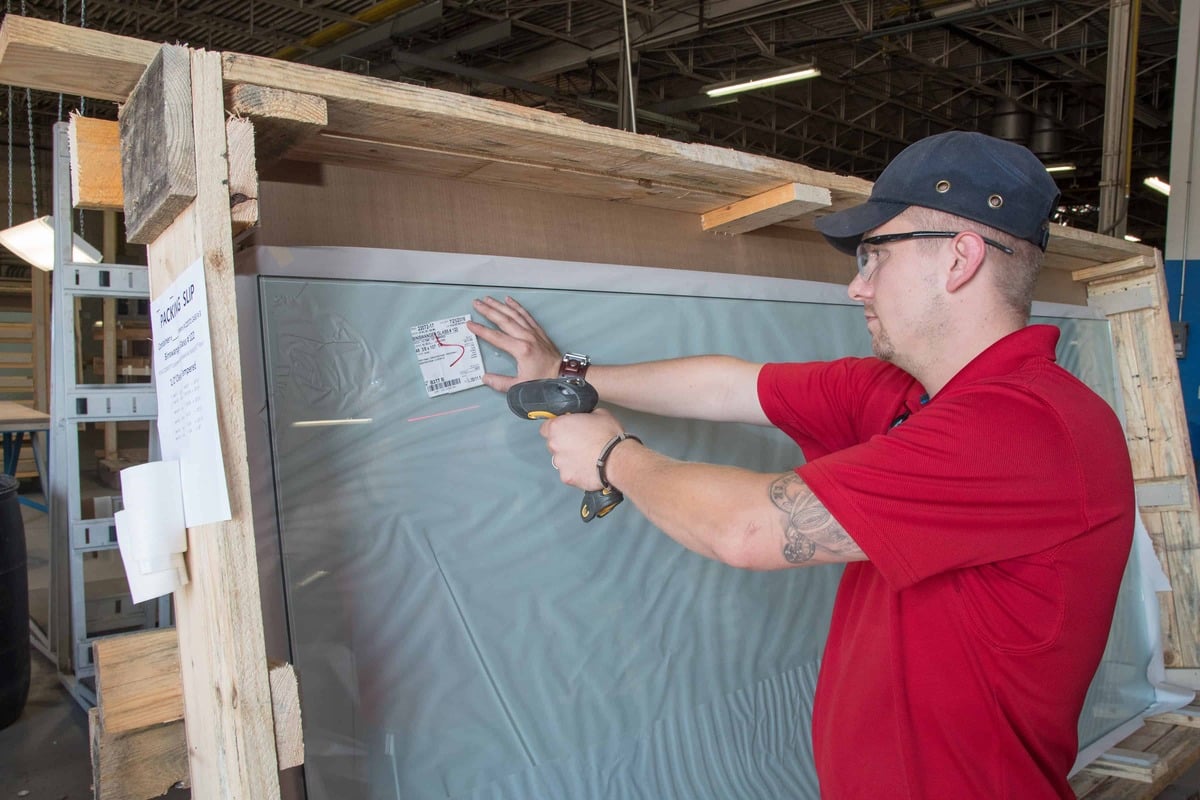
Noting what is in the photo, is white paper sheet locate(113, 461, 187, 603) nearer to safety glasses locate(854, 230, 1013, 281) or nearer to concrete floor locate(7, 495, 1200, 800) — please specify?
safety glasses locate(854, 230, 1013, 281)

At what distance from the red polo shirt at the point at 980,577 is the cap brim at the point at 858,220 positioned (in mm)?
263

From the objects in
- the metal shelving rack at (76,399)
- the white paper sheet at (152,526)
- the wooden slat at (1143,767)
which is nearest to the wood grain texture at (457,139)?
the white paper sheet at (152,526)

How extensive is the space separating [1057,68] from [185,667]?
38.1ft

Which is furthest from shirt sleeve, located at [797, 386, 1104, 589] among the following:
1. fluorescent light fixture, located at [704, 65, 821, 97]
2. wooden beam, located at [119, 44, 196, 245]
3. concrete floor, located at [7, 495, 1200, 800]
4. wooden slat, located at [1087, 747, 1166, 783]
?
fluorescent light fixture, located at [704, 65, 821, 97]

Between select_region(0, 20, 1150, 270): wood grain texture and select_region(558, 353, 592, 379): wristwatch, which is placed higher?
select_region(0, 20, 1150, 270): wood grain texture

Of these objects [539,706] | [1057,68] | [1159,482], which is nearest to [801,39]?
[1057,68]

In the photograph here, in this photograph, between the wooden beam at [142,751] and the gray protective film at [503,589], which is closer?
the wooden beam at [142,751]

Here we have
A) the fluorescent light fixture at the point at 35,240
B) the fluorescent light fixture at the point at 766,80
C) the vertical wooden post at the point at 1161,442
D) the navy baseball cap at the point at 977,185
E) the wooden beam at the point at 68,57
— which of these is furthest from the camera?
the fluorescent light fixture at the point at 766,80

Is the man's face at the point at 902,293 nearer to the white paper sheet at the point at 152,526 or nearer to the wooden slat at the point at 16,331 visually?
the white paper sheet at the point at 152,526

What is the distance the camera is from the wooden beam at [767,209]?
1.84 meters

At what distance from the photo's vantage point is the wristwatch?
1.68m

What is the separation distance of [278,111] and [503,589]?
90 centimetres

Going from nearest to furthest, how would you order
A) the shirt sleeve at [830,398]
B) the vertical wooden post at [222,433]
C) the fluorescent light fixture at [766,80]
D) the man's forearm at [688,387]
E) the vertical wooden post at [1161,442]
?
the vertical wooden post at [222,433] < the shirt sleeve at [830,398] < the man's forearm at [688,387] < the vertical wooden post at [1161,442] < the fluorescent light fixture at [766,80]

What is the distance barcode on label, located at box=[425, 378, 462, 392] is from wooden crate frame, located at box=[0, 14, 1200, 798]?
0.87 ft
